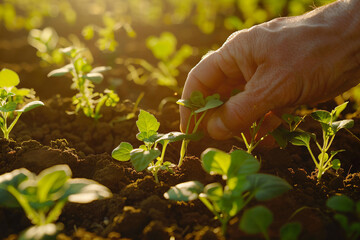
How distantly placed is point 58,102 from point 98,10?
371 centimetres

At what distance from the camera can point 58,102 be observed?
9.36ft

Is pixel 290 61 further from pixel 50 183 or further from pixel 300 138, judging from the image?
pixel 50 183

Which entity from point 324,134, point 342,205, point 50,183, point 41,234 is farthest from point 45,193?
point 324,134

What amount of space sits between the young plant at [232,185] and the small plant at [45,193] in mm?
342

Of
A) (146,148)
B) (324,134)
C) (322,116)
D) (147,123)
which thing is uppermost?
(147,123)

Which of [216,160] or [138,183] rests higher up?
[216,160]

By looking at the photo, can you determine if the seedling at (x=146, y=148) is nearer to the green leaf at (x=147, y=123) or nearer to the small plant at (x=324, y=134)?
the green leaf at (x=147, y=123)

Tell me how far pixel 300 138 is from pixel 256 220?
796 millimetres

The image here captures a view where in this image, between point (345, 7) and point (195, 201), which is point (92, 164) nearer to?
point (195, 201)

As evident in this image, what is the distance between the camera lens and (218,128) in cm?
193

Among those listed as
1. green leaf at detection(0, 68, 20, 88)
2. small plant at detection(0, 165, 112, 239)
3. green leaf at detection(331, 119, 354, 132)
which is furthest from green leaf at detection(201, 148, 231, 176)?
green leaf at detection(0, 68, 20, 88)

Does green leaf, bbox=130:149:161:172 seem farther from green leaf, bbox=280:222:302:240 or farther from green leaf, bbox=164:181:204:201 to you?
green leaf, bbox=280:222:302:240

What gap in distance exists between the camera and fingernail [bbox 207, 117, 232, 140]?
1.91m

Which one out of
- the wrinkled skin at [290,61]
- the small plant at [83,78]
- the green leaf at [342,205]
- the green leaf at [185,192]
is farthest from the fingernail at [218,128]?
the small plant at [83,78]
